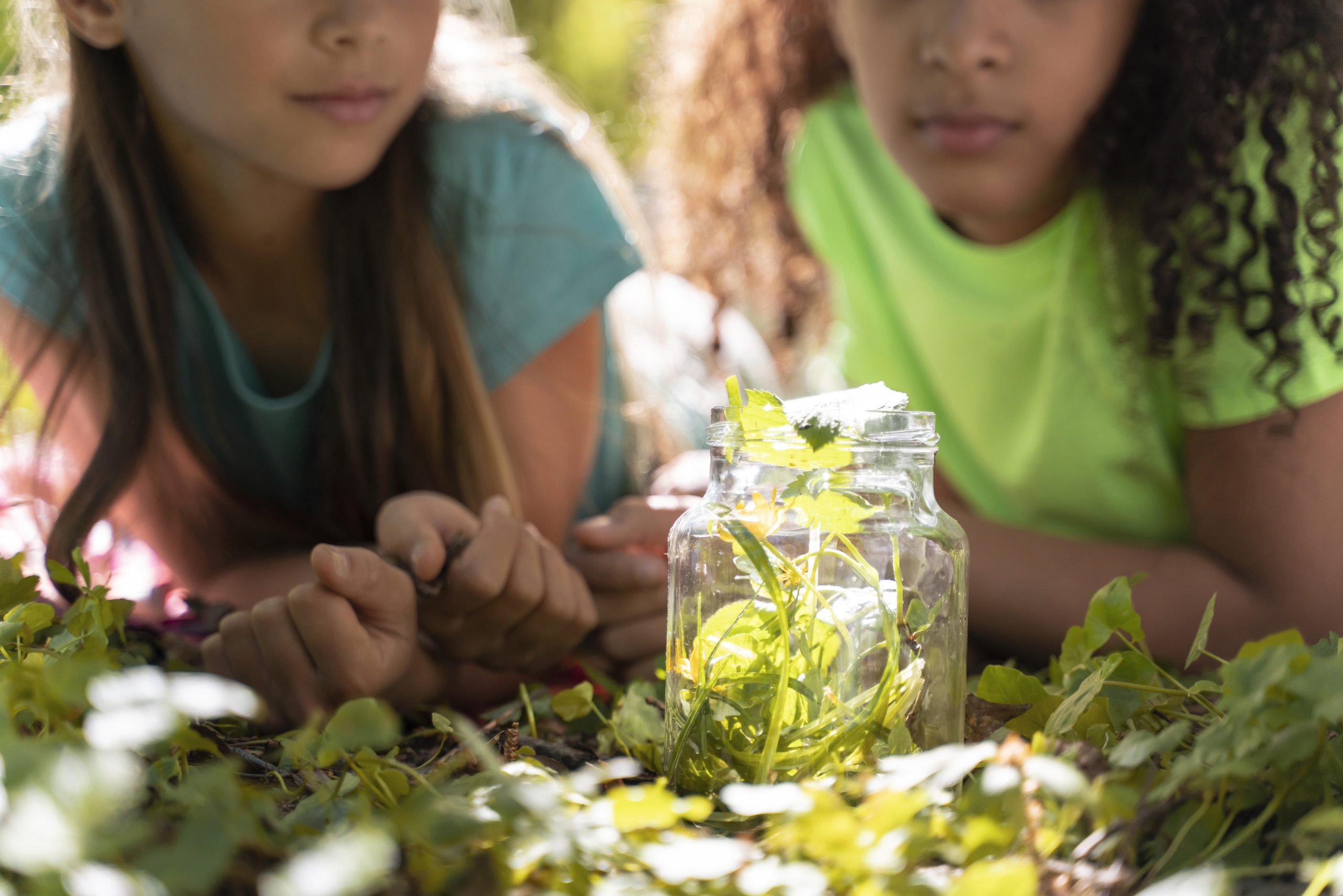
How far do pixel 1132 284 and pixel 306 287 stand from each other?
836 mm

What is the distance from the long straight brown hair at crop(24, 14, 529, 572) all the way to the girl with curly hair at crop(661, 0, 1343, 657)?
0.47m

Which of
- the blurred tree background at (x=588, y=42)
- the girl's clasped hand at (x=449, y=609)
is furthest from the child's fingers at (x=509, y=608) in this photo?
the blurred tree background at (x=588, y=42)

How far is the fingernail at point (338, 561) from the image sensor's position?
1.99 feet

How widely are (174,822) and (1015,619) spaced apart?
2.40 ft

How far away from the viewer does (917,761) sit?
367mm

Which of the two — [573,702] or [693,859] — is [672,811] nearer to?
[693,859]

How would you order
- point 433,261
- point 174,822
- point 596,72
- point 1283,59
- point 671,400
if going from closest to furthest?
point 174,822 < point 1283,59 < point 433,261 < point 671,400 < point 596,72

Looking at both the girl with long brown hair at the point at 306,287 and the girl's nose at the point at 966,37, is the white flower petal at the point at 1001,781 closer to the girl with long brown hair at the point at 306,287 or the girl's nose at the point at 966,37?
the girl with long brown hair at the point at 306,287

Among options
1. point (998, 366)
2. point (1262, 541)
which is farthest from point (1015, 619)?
point (998, 366)

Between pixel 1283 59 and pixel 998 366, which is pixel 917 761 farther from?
pixel 998 366

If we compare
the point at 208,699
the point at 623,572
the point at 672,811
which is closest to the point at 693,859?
the point at 672,811

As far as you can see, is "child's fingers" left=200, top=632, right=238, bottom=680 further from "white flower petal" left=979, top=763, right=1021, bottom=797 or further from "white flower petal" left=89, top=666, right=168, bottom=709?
"white flower petal" left=979, top=763, right=1021, bottom=797

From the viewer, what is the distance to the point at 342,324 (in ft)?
3.55

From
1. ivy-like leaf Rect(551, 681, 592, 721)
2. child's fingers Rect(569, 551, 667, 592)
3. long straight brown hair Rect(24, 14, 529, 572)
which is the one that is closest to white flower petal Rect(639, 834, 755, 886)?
ivy-like leaf Rect(551, 681, 592, 721)
